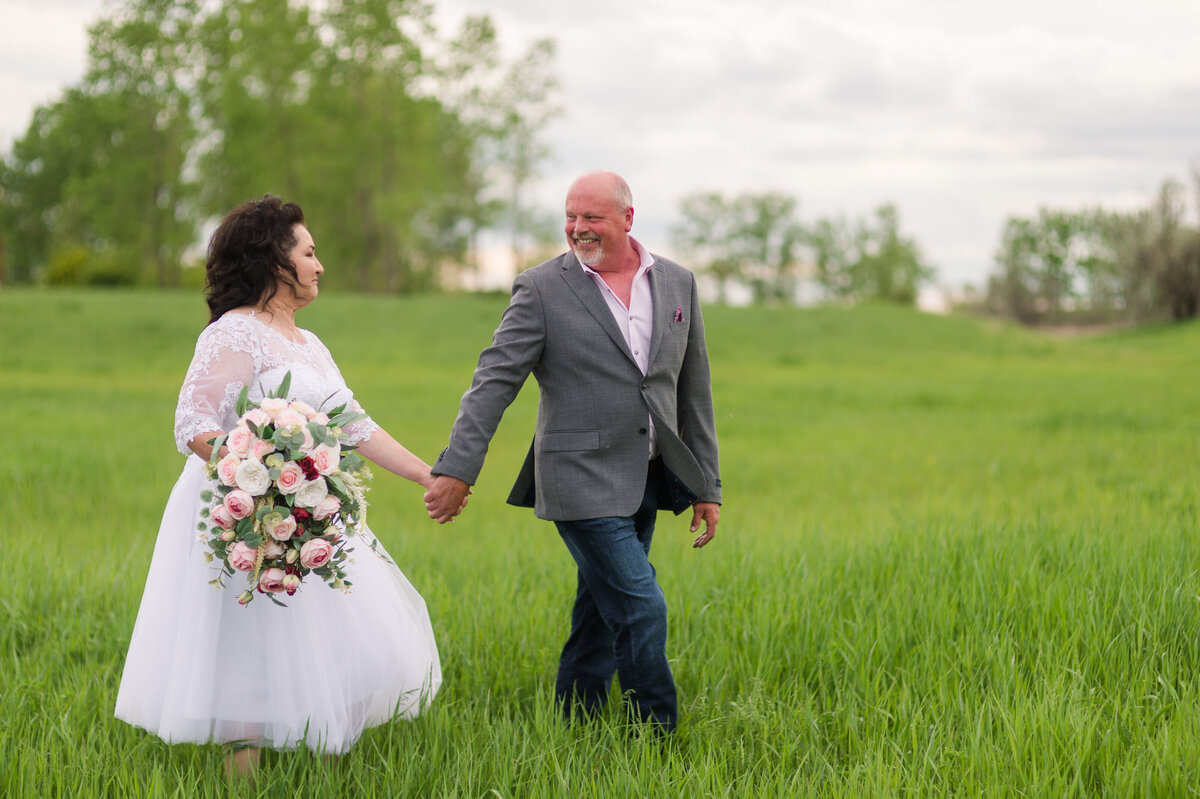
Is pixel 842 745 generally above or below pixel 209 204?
below

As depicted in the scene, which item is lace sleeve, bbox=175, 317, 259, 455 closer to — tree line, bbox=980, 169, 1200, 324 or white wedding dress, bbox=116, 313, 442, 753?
white wedding dress, bbox=116, 313, 442, 753

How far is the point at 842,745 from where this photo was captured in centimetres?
397

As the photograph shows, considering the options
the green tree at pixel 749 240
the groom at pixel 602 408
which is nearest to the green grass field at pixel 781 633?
the groom at pixel 602 408

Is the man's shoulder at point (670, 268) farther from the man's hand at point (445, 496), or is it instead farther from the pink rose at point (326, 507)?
the pink rose at point (326, 507)

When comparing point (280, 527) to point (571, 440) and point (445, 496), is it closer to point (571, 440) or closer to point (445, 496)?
point (445, 496)

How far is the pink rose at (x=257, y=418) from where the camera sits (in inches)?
124

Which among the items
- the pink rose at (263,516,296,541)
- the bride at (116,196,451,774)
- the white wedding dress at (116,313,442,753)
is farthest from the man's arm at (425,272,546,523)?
the pink rose at (263,516,296,541)

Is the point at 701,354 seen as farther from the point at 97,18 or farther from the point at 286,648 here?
the point at 97,18

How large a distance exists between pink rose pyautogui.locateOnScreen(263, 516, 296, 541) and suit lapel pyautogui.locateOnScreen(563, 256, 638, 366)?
1.43 metres

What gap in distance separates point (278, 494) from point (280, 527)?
0.39ft

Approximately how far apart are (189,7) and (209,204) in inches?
346

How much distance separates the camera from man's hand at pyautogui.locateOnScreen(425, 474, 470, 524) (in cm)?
376

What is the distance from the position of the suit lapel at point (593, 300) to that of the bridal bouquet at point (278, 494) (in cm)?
112

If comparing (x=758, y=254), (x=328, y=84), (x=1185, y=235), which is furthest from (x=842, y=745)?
(x=758, y=254)
